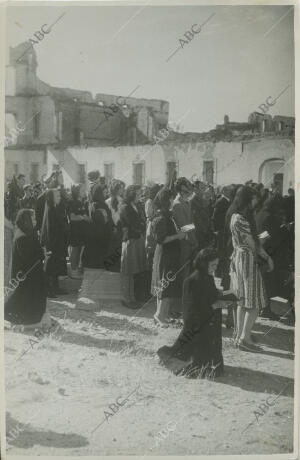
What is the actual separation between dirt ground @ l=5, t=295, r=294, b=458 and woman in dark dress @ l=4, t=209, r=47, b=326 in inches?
7.4

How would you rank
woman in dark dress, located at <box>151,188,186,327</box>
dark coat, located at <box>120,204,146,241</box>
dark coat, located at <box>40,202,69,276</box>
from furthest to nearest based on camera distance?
1. dark coat, located at <box>120,204,146,241</box>
2. dark coat, located at <box>40,202,69,276</box>
3. woman in dark dress, located at <box>151,188,186,327</box>

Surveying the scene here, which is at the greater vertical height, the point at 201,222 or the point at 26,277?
the point at 201,222

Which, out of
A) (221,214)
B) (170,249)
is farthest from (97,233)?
(221,214)

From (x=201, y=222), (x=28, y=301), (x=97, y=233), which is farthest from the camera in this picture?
(x=97, y=233)

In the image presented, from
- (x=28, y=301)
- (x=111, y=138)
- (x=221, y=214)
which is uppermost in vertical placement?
(x=111, y=138)

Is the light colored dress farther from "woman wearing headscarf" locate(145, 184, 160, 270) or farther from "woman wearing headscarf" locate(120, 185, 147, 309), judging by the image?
"woman wearing headscarf" locate(120, 185, 147, 309)

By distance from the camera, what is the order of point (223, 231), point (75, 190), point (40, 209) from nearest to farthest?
point (223, 231), point (75, 190), point (40, 209)

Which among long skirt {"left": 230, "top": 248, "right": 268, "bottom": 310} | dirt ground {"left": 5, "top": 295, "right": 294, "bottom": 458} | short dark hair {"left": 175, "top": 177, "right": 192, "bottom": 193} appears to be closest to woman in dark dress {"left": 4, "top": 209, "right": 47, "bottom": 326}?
dirt ground {"left": 5, "top": 295, "right": 294, "bottom": 458}

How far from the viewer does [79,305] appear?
552 cm

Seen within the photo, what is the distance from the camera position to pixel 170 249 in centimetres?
576

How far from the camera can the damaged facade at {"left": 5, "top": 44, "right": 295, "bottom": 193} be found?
5.01 m

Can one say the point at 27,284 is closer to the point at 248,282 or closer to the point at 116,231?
the point at 116,231

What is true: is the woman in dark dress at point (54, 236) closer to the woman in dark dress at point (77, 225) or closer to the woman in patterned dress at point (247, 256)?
the woman in dark dress at point (77, 225)

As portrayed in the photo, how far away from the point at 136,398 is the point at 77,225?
2249 mm
